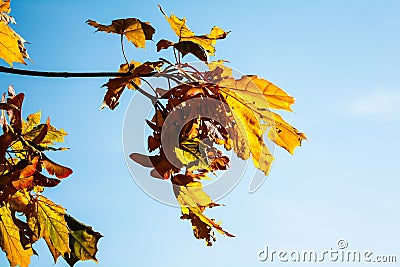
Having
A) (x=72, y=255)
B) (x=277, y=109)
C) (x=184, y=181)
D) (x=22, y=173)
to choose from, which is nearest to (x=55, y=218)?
(x=72, y=255)

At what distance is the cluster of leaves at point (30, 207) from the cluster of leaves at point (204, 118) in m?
0.18

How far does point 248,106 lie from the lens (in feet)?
3.14

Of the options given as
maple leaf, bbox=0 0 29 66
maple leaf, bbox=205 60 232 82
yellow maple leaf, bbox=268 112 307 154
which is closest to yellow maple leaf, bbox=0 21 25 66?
maple leaf, bbox=0 0 29 66

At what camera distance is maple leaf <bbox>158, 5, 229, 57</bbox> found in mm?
1085

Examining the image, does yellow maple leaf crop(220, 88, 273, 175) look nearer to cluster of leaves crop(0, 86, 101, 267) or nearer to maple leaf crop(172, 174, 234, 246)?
maple leaf crop(172, 174, 234, 246)

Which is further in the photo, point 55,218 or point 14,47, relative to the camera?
point 55,218

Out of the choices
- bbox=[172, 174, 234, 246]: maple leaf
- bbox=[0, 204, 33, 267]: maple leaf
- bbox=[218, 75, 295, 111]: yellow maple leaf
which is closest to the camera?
bbox=[218, 75, 295, 111]: yellow maple leaf

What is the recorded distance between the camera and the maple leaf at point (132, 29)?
107 cm

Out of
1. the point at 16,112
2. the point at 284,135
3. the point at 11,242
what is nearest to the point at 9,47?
the point at 16,112

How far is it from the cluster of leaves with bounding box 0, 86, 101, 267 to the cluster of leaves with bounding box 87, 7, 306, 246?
18 cm

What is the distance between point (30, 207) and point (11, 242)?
0.13 meters

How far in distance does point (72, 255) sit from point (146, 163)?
0.36 m

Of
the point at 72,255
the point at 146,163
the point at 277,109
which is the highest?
the point at 277,109

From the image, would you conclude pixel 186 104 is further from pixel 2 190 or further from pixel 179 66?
pixel 2 190
